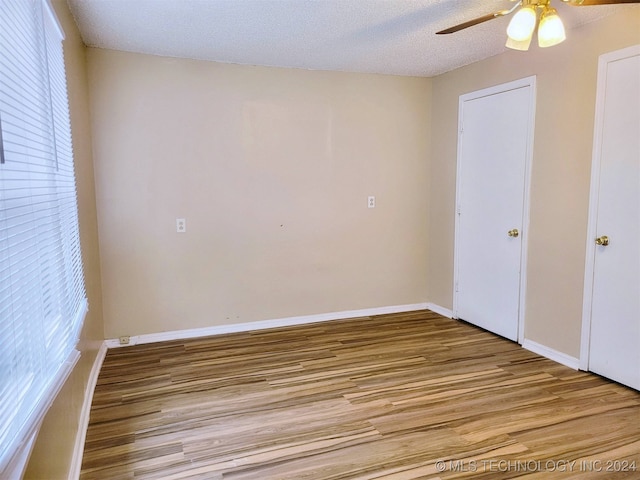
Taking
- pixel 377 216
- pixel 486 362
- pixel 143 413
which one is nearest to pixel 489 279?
pixel 486 362

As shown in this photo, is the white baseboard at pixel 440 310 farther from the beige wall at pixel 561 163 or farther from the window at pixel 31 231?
the window at pixel 31 231

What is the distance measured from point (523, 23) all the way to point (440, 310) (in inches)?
118

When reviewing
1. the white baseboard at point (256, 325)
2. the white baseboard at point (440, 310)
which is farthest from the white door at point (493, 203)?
the white baseboard at point (256, 325)

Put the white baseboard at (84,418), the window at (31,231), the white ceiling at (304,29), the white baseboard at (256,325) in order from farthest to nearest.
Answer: the white baseboard at (256,325) < the white ceiling at (304,29) < the white baseboard at (84,418) < the window at (31,231)

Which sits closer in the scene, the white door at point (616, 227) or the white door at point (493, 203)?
the white door at point (616, 227)

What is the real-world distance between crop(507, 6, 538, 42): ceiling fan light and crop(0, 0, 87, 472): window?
2016 millimetres

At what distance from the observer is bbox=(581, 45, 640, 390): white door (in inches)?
105

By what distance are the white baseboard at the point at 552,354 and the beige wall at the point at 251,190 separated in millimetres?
1329

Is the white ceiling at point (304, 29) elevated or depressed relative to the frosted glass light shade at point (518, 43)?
elevated

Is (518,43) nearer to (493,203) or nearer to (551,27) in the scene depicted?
(551,27)

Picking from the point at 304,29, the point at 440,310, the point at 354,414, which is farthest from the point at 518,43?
the point at 440,310

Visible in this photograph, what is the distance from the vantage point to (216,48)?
3.31 metres

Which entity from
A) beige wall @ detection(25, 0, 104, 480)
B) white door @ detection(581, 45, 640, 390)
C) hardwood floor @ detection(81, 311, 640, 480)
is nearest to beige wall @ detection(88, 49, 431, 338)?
beige wall @ detection(25, 0, 104, 480)

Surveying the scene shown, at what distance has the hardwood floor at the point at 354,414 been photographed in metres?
2.05
